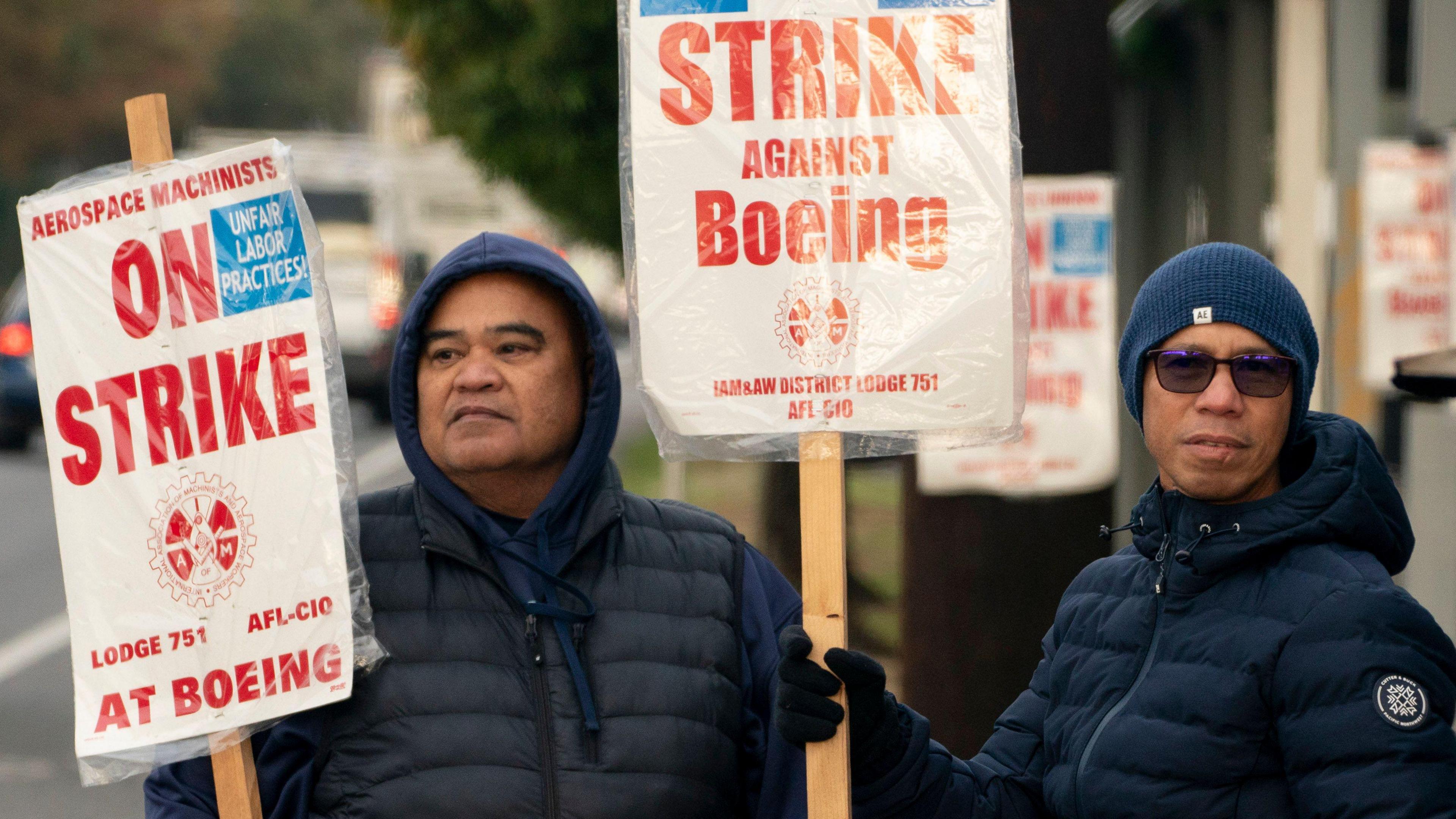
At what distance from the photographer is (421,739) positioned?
2.47 m

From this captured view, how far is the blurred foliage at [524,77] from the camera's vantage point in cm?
845

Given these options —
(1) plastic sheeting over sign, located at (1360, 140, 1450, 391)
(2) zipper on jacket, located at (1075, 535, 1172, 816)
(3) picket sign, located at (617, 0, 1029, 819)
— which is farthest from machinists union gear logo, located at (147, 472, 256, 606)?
(1) plastic sheeting over sign, located at (1360, 140, 1450, 391)

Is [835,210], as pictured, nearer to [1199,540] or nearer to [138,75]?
[1199,540]

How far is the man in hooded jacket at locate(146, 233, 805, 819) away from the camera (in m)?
2.47

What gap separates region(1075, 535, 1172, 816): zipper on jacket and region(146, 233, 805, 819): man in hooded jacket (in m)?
0.47

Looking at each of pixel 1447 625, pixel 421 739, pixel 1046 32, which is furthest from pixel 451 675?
pixel 1447 625

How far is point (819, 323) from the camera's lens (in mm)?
2602

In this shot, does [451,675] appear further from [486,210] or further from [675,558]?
[486,210]

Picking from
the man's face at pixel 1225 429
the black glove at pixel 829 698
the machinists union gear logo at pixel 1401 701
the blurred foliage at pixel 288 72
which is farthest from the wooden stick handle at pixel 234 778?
the blurred foliage at pixel 288 72

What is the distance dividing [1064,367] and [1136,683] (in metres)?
2.73

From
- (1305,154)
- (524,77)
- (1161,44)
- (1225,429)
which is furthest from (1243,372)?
(1161,44)

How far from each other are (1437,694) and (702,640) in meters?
1.08

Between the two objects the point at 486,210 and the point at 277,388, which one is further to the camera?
the point at 486,210

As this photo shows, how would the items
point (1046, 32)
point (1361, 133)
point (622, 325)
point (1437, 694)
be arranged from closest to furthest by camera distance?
point (1437, 694)
point (1046, 32)
point (1361, 133)
point (622, 325)
